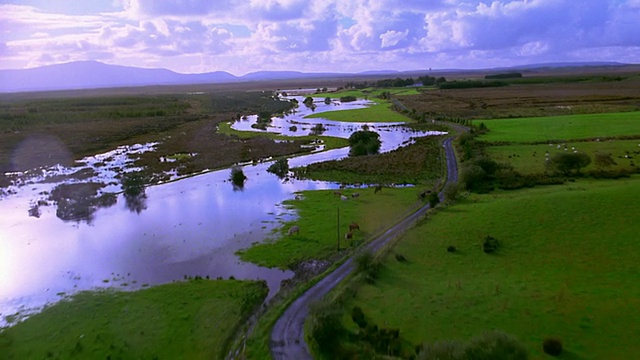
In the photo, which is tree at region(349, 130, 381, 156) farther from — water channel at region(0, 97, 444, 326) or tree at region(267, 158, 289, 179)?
water channel at region(0, 97, 444, 326)

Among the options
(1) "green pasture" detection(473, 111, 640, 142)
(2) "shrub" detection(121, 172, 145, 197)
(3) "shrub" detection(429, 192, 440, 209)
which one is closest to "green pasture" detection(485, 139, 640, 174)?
(1) "green pasture" detection(473, 111, 640, 142)

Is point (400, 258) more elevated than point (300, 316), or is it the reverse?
point (400, 258)

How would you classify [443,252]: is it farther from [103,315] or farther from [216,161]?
[216,161]

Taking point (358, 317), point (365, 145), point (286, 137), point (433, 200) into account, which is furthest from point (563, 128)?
point (358, 317)

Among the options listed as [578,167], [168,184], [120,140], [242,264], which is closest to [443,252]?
[242,264]

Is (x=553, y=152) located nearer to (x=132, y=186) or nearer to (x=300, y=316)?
(x=300, y=316)

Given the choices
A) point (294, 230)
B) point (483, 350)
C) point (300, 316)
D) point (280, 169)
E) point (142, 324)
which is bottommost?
point (280, 169)

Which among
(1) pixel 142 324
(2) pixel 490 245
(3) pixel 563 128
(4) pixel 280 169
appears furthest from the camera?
(3) pixel 563 128
